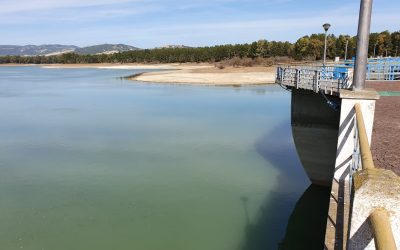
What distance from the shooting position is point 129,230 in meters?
13.1

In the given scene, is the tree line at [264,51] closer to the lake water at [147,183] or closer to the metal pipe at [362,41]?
the lake water at [147,183]

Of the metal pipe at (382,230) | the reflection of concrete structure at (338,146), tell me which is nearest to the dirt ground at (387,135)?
the reflection of concrete structure at (338,146)

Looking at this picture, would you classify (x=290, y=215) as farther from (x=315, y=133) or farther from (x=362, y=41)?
(x=362, y=41)

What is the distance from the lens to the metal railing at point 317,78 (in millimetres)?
12927

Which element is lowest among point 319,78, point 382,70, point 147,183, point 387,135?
point 147,183

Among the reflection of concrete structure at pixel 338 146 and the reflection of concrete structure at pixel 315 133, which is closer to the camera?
the reflection of concrete structure at pixel 338 146

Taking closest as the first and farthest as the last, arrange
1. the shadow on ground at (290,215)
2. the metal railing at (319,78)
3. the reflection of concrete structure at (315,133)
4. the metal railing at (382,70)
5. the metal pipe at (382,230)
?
the metal pipe at (382,230)
the metal railing at (319,78)
the shadow on ground at (290,215)
the reflection of concrete structure at (315,133)
the metal railing at (382,70)

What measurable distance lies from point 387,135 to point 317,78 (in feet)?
11.5

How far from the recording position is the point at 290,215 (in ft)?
49.5

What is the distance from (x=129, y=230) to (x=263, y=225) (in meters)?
4.77

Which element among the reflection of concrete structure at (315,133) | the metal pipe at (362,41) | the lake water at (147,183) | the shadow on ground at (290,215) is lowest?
the shadow on ground at (290,215)

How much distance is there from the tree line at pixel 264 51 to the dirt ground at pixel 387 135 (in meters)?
47.3

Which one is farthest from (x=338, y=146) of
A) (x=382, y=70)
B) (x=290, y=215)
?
(x=382, y=70)

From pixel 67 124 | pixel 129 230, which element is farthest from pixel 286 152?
pixel 67 124
